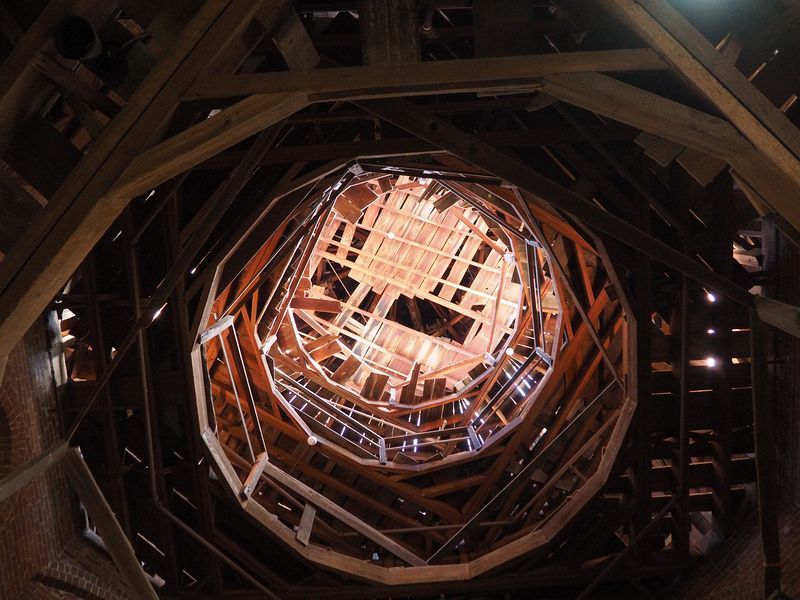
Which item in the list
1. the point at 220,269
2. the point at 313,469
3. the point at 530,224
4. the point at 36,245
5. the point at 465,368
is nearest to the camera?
the point at 36,245

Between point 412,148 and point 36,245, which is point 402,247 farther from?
point 36,245

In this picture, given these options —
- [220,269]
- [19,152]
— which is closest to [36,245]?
[19,152]

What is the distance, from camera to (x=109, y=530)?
14.9ft

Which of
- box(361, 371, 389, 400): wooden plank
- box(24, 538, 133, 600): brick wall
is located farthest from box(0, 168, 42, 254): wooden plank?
box(361, 371, 389, 400): wooden plank

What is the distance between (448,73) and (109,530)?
354cm

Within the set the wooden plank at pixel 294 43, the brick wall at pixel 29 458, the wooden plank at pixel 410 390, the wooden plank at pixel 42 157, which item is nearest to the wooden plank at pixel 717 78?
the wooden plank at pixel 294 43

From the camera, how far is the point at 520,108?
588 centimetres

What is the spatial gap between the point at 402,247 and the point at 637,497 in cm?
871

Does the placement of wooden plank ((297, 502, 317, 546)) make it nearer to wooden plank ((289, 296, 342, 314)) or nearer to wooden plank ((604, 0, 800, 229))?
wooden plank ((289, 296, 342, 314))

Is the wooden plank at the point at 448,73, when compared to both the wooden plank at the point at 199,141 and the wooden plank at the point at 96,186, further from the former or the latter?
the wooden plank at the point at 96,186

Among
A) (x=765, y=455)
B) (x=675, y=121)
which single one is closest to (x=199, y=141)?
(x=675, y=121)

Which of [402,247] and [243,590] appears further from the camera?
[402,247]

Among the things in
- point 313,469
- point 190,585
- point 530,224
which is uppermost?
point 530,224

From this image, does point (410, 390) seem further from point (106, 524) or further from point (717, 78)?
point (717, 78)
